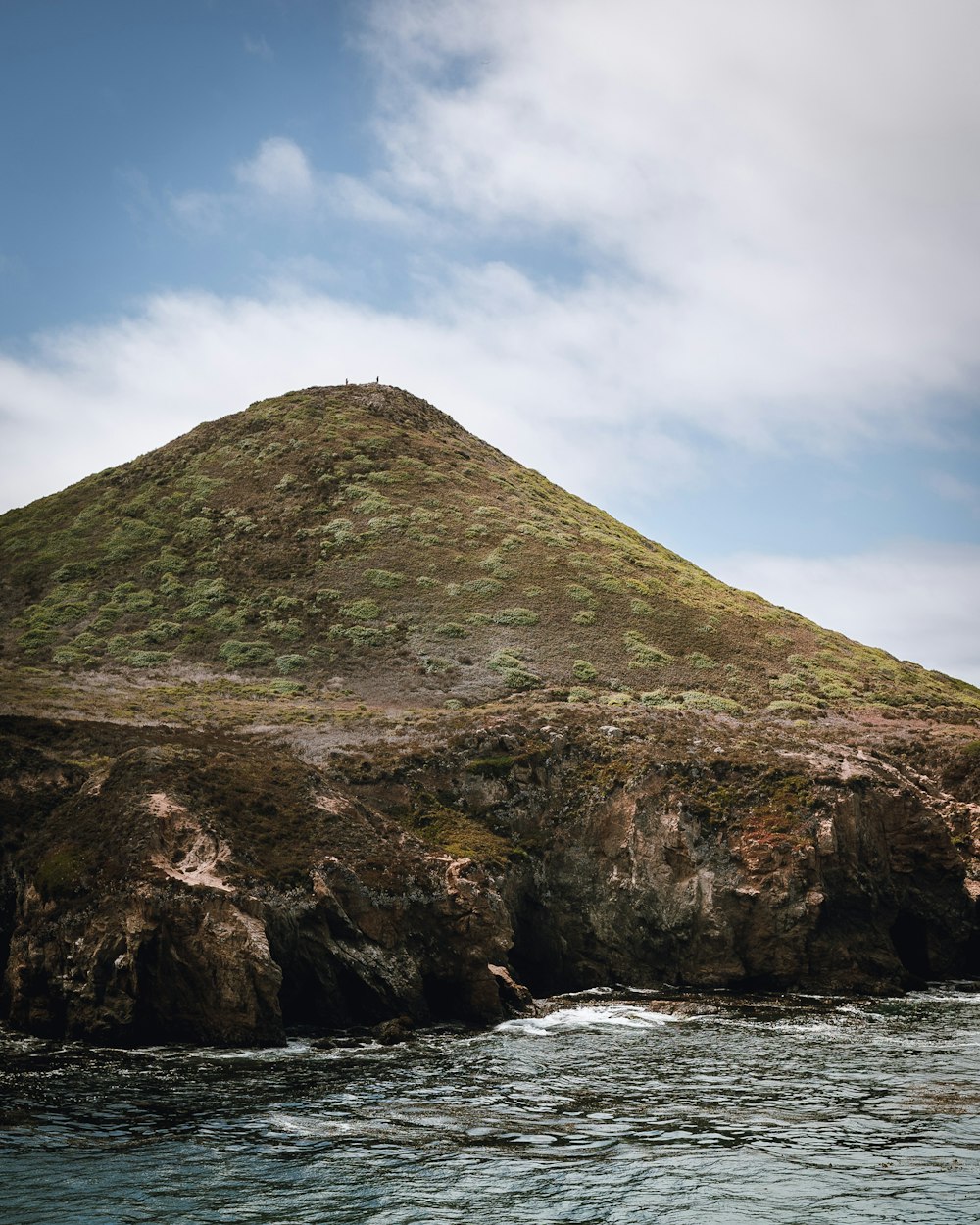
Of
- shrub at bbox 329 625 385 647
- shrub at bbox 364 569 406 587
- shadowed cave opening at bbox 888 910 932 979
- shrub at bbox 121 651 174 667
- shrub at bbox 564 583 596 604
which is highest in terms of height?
shrub at bbox 364 569 406 587

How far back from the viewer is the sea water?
1568cm

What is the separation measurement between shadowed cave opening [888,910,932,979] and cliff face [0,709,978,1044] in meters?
0.09

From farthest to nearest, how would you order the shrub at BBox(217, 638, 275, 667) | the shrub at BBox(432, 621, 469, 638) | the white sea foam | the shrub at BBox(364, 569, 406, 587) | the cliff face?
the shrub at BBox(364, 569, 406, 587), the shrub at BBox(432, 621, 469, 638), the shrub at BBox(217, 638, 275, 667), the white sea foam, the cliff face

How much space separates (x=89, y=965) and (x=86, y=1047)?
7.49ft

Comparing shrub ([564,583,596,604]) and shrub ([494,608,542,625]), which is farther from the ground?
shrub ([564,583,596,604])

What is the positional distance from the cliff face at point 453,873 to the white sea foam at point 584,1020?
1201mm

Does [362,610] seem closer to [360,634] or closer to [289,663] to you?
[360,634]

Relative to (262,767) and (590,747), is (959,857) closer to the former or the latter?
(590,747)

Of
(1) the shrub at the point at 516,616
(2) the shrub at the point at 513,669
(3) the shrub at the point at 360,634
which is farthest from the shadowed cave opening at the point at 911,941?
(3) the shrub at the point at 360,634

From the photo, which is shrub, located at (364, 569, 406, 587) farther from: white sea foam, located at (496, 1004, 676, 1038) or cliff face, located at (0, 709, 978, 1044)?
white sea foam, located at (496, 1004, 676, 1038)

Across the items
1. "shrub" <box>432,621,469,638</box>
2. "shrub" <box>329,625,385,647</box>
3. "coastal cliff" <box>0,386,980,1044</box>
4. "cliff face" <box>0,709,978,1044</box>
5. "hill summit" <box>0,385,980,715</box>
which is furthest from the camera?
"shrub" <box>432,621,469,638</box>

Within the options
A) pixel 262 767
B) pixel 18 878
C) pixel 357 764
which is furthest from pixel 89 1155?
pixel 357 764

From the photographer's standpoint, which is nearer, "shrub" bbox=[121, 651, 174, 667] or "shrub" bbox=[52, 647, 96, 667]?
"shrub" bbox=[52, 647, 96, 667]

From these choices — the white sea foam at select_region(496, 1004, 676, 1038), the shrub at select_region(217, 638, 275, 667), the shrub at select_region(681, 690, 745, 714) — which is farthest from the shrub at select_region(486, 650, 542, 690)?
the white sea foam at select_region(496, 1004, 676, 1038)
